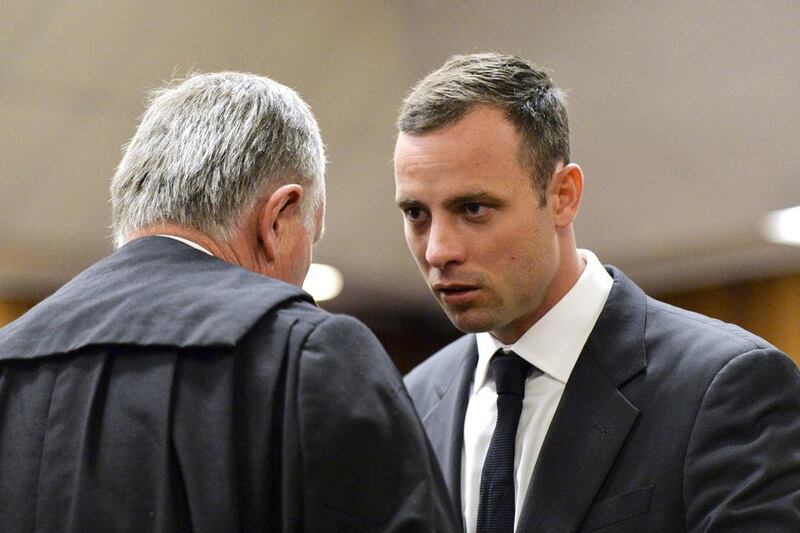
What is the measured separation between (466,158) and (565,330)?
0.38m

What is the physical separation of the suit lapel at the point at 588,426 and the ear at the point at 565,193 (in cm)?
19

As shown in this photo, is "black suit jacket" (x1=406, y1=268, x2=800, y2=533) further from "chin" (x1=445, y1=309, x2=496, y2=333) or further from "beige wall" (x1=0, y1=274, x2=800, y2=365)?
"beige wall" (x1=0, y1=274, x2=800, y2=365)

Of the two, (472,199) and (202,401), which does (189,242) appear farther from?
(472,199)

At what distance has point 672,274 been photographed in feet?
23.3

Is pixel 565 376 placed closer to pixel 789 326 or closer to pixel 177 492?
pixel 177 492

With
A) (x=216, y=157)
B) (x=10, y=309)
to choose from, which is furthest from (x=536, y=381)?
(x=10, y=309)

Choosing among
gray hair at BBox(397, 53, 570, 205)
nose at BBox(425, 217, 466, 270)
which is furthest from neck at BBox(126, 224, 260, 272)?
gray hair at BBox(397, 53, 570, 205)

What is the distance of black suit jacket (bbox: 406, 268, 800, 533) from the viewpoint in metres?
1.78

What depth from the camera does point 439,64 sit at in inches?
231

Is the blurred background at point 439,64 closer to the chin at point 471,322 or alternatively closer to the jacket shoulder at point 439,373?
Answer: the jacket shoulder at point 439,373

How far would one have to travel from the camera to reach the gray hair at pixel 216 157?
1.57 m

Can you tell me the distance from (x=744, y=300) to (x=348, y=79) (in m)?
A: 2.93

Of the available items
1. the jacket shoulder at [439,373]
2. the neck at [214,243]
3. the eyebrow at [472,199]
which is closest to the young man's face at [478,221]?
the eyebrow at [472,199]

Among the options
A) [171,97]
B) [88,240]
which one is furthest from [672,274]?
[171,97]
